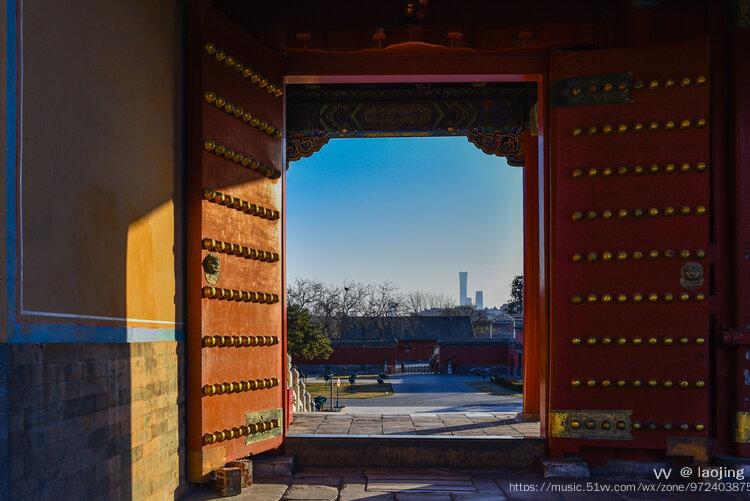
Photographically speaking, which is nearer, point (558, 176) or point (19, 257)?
point (19, 257)

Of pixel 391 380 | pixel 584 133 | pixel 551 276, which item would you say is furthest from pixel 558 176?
pixel 391 380

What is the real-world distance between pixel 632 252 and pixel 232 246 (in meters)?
2.86

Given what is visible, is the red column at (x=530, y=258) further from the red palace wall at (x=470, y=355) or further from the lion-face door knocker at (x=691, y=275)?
the red palace wall at (x=470, y=355)

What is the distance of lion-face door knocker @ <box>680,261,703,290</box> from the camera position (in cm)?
536

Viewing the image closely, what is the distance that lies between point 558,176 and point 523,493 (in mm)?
2299

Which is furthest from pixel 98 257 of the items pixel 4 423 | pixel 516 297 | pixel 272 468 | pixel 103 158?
pixel 516 297

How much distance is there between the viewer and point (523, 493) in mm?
4992

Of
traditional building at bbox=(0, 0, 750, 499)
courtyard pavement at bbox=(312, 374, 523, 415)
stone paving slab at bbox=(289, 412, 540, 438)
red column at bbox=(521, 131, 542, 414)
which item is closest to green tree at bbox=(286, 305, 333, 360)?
courtyard pavement at bbox=(312, 374, 523, 415)

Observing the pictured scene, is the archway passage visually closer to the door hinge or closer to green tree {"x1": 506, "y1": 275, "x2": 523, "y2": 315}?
the door hinge

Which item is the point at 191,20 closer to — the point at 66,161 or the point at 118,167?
the point at 118,167

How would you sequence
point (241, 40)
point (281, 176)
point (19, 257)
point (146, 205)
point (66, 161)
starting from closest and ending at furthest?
point (19, 257), point (66, 161), point (146, 205), point (241, 40), point (281, 176)

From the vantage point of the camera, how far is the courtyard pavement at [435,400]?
20688 mm

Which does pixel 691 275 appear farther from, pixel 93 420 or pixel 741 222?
pixel 93 420

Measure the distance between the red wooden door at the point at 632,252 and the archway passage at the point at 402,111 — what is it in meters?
2.98
